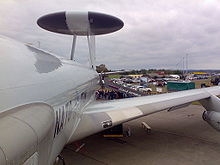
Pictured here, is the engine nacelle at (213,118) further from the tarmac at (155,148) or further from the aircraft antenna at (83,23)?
the aircraft antenna at (83,23)

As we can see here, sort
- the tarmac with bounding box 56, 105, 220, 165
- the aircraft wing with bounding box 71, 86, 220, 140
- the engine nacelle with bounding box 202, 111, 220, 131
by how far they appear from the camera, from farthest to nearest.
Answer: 1. the engine nacelle with bounding box 202, 111, 220, 131
2. the tarmac with bounding box 56, 105, 220, 165
3. the aircraft wing with bounding box 71, 86, 220, 140

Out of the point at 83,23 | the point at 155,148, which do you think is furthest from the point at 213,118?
the point at 83,23

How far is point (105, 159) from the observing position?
6.55m

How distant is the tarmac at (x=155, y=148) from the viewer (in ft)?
20.9

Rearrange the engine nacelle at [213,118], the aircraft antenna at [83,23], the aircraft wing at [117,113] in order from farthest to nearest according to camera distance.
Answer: the aircraft antenna at [83,23], the engine nacelle at [213,118], the aircraft wing at [117,113]

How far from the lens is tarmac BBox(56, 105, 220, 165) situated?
6.38 metres

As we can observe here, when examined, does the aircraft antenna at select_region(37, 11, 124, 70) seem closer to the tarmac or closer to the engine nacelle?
the tarmac

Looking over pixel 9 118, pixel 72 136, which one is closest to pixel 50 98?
pixel 9 118

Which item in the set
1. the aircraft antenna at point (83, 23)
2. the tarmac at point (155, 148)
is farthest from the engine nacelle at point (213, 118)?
the aircraft antenna at point (83, 23)

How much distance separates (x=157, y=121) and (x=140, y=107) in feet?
16.2

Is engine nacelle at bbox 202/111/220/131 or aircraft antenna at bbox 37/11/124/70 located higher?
aircraft antenna at bbox 37/11/124/70

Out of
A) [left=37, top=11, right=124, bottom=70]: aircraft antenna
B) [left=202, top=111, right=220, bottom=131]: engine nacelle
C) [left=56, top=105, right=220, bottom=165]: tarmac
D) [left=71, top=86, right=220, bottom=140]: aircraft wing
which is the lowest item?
[left=56, top=105, right=220, bottom=165]: tarmac

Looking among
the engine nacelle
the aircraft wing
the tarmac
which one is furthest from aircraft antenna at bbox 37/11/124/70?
the engine nacelle

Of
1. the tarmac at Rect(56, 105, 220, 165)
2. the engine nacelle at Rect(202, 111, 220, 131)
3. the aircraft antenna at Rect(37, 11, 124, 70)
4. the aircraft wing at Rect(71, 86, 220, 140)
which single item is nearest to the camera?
the aircraft wing at Rect(71, 86, 220, 140)
